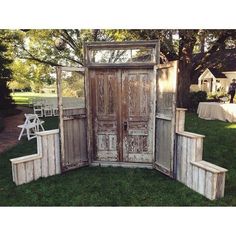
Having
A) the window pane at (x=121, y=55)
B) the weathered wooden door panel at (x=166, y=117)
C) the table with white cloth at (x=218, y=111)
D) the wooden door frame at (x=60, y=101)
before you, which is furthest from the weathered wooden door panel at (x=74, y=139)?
the table with white cloth at (x=218, y=111)

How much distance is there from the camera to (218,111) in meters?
11.7

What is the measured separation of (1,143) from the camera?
802 cm

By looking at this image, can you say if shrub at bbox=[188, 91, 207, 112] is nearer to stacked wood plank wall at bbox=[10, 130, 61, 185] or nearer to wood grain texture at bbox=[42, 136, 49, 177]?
stacked wood plank wall at bbox=[10, 130, 61, 185]

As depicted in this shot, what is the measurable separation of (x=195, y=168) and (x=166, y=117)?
1.13 meters

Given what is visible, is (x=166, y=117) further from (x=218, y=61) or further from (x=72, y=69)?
(x=218, y=61)

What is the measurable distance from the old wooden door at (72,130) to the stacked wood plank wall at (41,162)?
0.47 feet

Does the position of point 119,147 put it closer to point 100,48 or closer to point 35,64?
point 100,48

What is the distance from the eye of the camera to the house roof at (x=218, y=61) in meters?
17.0

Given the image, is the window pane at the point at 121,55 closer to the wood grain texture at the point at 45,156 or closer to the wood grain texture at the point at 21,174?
the wood grain texture at the point at 45,156

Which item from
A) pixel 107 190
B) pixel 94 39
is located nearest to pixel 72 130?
pixel 107 190

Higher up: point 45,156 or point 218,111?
point 218,111

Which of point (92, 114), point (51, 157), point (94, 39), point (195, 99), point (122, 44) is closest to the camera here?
point (51, 157)

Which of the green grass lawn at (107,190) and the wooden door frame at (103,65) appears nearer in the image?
the green grass lawn at (107,190)
